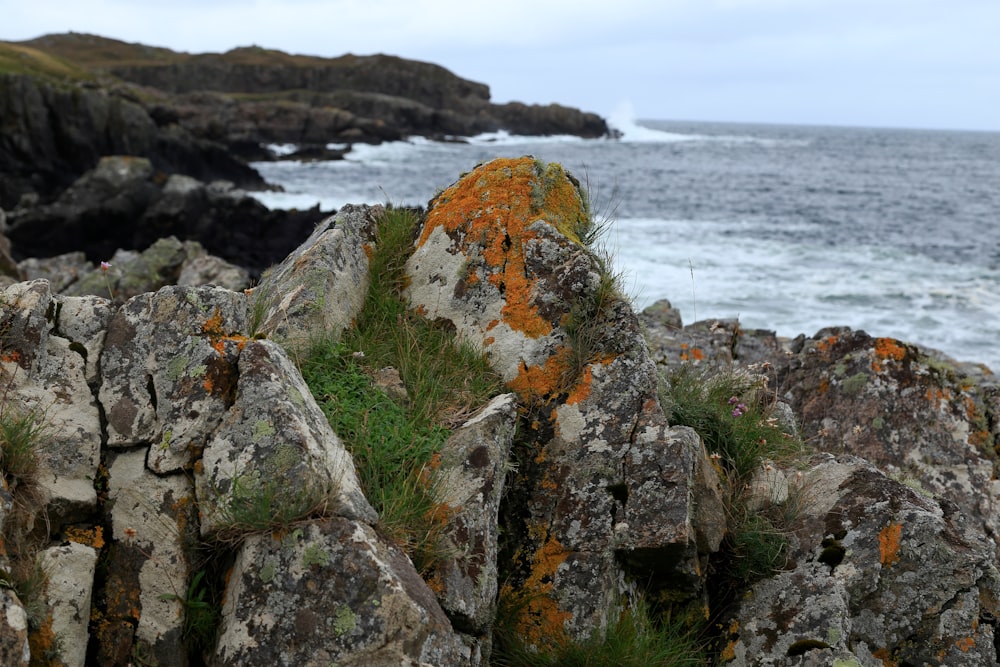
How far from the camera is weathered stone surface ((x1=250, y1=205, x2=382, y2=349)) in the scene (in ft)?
15.4

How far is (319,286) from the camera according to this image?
491 centimetres

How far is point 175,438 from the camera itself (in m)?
3.46

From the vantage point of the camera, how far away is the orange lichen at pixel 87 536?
3166mm

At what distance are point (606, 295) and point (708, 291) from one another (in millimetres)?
17265

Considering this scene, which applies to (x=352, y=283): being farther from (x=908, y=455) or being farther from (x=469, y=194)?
(x=908, y=455)

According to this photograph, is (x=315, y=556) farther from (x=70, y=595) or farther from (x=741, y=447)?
(x=741, y=447)

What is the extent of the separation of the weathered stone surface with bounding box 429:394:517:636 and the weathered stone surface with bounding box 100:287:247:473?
3.86 ft

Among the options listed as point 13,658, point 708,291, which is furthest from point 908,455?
point 708,291

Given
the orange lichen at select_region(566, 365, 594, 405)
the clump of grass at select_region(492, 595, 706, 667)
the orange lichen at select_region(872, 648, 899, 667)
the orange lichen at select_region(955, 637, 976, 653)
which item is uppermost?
the orange lichen at select_region(566, 365, 594, 405)

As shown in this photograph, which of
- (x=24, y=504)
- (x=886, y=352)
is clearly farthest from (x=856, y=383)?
(x=24, y=504)

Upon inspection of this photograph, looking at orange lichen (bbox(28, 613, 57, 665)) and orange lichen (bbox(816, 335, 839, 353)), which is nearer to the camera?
orange lichen (bbox(28, 613, 57, 665))

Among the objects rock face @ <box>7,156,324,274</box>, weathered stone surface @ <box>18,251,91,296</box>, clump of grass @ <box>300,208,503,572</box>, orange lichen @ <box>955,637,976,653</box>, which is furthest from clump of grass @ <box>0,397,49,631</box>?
rock face @ <box>7,156,324,274</box>

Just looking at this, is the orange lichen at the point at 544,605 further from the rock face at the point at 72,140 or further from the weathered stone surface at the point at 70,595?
the rock face at the point at 72,140

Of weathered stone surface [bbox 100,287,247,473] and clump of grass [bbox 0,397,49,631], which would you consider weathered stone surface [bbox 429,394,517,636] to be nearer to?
weathered stone surface [bbox 100,287,247,473]
